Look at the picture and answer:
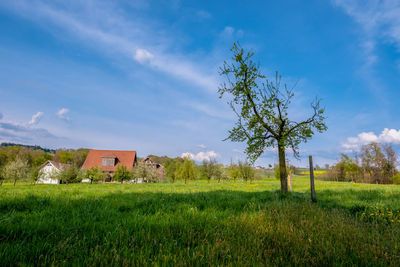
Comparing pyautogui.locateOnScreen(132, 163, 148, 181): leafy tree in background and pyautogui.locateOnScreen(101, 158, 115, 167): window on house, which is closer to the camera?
pyautogui.locateOnScreen(132, 163, 148, 181): leafy tree in background

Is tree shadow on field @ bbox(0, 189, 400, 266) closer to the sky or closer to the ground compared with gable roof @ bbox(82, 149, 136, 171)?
closer to the ground

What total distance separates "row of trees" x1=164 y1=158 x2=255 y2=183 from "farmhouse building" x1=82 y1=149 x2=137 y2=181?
13804mm

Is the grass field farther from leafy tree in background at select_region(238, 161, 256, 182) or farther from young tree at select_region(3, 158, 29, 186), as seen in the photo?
young tree at select_region(3, 158, 29, 186)

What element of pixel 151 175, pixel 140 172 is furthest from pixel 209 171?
pixel 140 172

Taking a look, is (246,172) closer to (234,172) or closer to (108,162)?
(234,172)

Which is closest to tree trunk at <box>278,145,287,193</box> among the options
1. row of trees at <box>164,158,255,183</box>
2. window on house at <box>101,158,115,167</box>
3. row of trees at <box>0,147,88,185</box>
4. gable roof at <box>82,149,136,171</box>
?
row of trees at <box>164,158,255,183</box>

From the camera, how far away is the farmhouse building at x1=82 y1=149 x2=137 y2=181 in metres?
51.8

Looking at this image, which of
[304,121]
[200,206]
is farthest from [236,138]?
[200,206]

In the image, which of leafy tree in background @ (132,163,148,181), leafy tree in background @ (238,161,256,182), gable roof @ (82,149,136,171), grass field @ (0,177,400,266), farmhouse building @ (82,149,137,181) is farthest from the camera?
gable roof @ (82,149,136,171)

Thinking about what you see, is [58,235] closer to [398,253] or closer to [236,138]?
[398,253]

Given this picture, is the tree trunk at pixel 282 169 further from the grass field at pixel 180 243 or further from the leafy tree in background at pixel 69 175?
the leafy tree in background at pixel 69 175

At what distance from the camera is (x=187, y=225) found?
4461 millimetres

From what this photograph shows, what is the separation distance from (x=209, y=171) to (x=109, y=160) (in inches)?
1088

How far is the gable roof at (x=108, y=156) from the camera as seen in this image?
52.1 m
